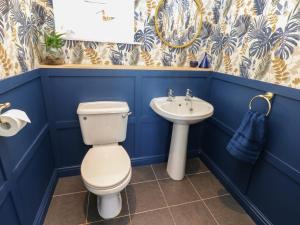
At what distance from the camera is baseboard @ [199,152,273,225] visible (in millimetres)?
1358

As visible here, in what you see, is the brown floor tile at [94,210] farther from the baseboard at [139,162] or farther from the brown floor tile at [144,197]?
the baseboard at [139,162]

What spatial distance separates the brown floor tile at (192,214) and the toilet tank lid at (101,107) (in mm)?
962

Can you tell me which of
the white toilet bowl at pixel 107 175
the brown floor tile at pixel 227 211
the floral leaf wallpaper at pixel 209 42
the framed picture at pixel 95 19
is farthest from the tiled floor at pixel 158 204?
the framed picture at pixel 95 19

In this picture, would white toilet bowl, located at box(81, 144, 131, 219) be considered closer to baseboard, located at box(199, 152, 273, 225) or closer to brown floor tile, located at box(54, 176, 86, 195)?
brown floor tile, located at box(54, 176, 86, 195)

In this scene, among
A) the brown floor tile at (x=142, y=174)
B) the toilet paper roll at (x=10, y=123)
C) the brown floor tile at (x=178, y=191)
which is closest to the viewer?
the toilet paper roll at (x=10, y=123)

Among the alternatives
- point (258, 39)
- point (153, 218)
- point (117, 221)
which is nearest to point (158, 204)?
point (153, 218)

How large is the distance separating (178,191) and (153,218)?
0.38 m

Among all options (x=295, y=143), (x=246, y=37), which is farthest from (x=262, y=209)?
(x=246, y=37)

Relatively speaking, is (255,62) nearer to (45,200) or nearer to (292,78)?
(292,78)

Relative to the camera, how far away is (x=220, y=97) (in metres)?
1.78

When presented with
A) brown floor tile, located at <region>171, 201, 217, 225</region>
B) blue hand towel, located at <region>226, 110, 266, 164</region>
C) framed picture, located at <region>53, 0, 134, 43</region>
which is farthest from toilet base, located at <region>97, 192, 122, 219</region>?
framed picture, located at <region>53, 0, 134, 43</region>

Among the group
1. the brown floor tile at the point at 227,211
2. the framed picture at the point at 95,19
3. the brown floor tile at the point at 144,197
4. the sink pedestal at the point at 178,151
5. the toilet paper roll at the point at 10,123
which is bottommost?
the brown floor tile at the point at 227,211

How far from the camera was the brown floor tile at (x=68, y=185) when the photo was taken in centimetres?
163

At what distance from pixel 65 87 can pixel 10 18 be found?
23.5 inches
